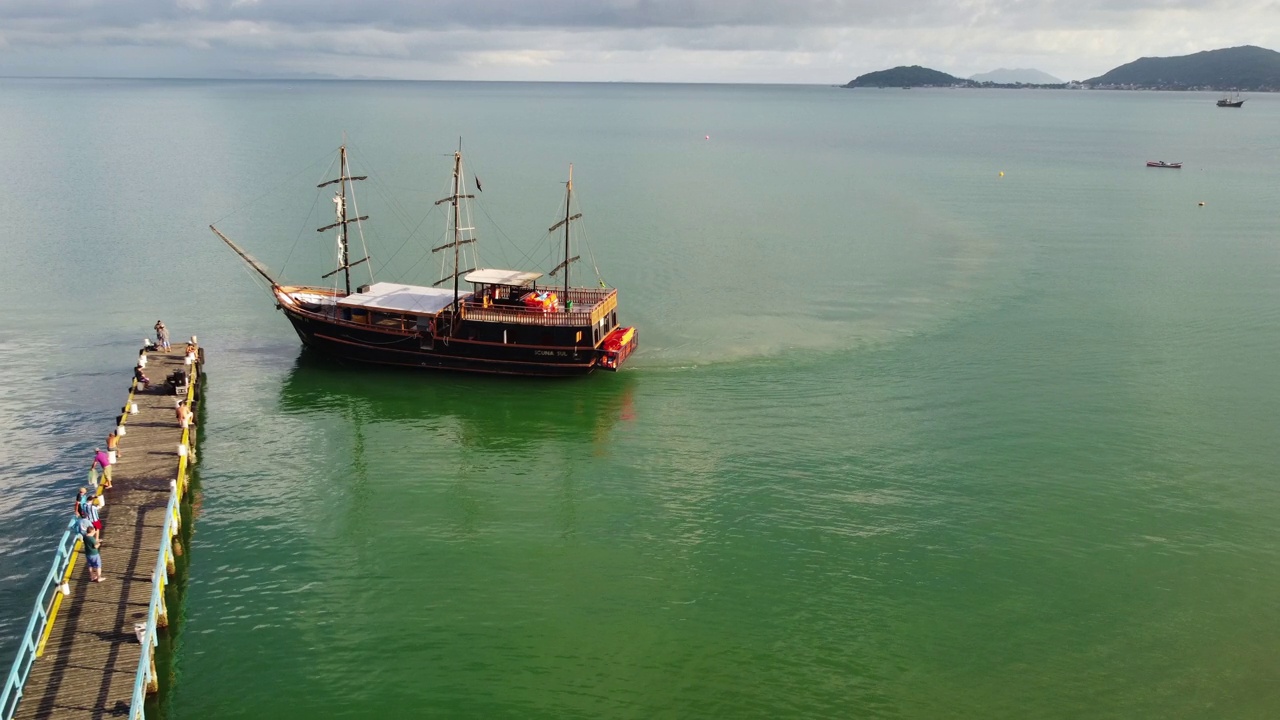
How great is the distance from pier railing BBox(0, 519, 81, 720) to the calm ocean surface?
1.88 m

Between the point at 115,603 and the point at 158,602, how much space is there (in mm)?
1259

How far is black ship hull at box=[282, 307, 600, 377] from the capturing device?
57.2 metres

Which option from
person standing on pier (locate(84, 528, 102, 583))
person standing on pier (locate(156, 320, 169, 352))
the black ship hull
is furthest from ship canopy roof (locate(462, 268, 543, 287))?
person standing on pier (locate(84, 528, 102, 583))

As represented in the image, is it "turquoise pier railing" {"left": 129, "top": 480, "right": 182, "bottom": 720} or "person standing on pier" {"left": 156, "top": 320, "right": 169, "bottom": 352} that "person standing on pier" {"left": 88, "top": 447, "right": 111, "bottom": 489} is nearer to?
"turquoise pier railing" {"left": 129, "top": 480, "right": 182, "bottom": 720}

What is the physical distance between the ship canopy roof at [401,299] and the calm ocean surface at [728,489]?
4.32 meters

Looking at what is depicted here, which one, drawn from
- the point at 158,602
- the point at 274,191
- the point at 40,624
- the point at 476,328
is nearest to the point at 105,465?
the point at 158,602

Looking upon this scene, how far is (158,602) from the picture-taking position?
3206cm

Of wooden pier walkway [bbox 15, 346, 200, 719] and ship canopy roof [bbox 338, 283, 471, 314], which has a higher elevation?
ship canopy roof [bbox 338, 283, 471, 314]

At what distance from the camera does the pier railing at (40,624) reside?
26.4 meters

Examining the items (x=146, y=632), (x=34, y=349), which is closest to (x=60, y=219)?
(x=34, y=349)

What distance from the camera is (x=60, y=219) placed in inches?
3994

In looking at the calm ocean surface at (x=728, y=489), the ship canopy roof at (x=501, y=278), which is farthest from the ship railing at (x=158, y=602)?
the ship canopy roof at (x=501, y=278)

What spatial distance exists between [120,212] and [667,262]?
202 ft

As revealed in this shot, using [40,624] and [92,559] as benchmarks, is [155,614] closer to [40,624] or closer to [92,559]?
[40,624]
